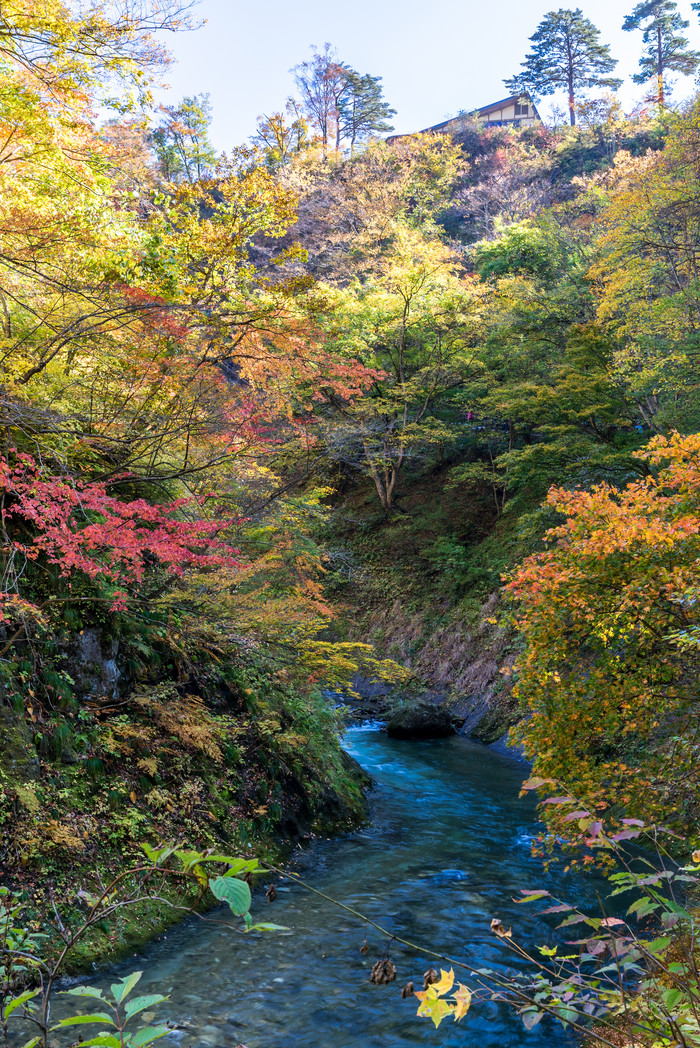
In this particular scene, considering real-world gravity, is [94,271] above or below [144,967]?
above

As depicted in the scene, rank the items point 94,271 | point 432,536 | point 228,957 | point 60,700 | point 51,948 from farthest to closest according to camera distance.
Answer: point 432,536 → point 94,271 → point 60,700 → point 228,957 → point 51,948

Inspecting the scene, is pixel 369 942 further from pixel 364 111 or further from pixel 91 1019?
pixel 364 111

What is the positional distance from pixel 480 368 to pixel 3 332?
57.2 ft

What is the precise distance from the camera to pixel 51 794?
19.9ft

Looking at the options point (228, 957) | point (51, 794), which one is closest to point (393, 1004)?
point (228, 957)

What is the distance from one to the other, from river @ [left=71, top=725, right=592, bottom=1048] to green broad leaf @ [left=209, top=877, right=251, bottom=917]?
161 inches

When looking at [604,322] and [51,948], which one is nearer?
[51,948]

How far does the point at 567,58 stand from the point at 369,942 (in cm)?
4793

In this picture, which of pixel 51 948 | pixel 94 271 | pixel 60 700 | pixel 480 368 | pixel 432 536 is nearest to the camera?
pixel 51 948

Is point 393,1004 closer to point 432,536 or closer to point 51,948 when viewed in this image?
point 51,948

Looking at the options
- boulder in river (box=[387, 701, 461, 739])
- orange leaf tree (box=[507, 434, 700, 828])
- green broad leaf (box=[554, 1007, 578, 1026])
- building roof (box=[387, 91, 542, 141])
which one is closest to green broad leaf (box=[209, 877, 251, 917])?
green broad leaf (box=[554, 1007, 578, 1026])

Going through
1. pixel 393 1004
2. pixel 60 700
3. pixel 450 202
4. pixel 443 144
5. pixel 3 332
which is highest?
pixel 443 144

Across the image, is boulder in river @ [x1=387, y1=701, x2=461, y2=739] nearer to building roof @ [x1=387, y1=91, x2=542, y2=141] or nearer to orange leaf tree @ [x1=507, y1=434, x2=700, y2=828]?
orange leaf tree @ [x1=507, y1=434, x2=700, y2=828]

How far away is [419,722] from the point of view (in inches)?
639
